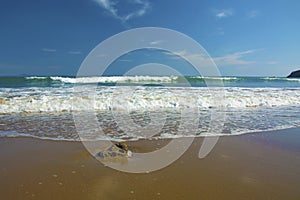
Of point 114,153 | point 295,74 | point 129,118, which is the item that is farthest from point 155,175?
point 295,74

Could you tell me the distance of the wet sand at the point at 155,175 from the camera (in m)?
2.66

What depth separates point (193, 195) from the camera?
2645 mm

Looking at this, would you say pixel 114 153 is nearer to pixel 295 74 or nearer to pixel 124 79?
pixel 124 79

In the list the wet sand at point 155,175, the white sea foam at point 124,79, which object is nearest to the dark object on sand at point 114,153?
the wet sand at point 155,175

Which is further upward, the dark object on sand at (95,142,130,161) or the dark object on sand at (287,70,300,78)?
the dark object on sand at (287,70,300,78)

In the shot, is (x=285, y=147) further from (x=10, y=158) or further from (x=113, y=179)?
(x=10, y=158)

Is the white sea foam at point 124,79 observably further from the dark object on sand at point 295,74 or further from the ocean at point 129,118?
the dark object on sand at point 295,74

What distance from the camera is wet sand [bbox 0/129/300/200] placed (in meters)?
2.66

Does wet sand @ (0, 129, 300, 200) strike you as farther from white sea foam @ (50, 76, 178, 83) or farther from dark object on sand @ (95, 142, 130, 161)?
white sea foam @ (50, 76, 178, 83)

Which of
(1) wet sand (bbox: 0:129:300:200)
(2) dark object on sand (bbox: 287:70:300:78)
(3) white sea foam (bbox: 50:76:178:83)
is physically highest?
(3) white sea foam (bbox: 50:76:178:83)

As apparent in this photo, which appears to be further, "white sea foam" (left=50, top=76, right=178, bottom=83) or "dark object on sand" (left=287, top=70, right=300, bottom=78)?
"dark object on sand" (left=287, top=70, right=300, bottom=78)

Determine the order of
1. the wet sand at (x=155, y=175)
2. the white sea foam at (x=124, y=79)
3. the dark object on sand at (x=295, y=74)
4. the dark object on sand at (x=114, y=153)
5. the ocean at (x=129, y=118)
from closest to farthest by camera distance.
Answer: the wet sand at (x=155, y=175), the dark object on sand at (x=114, y=153), the ocean at (x=129, y=118), the white sea foam at (x=124, y=79), the dark object on sand at (x=295, y=74)

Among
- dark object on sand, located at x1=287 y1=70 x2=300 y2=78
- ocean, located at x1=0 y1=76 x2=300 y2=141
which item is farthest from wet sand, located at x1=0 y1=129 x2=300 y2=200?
dark object on sand, located at x1=287 y1=70 x2=300 y2=78

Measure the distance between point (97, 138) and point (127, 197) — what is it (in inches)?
97.3
